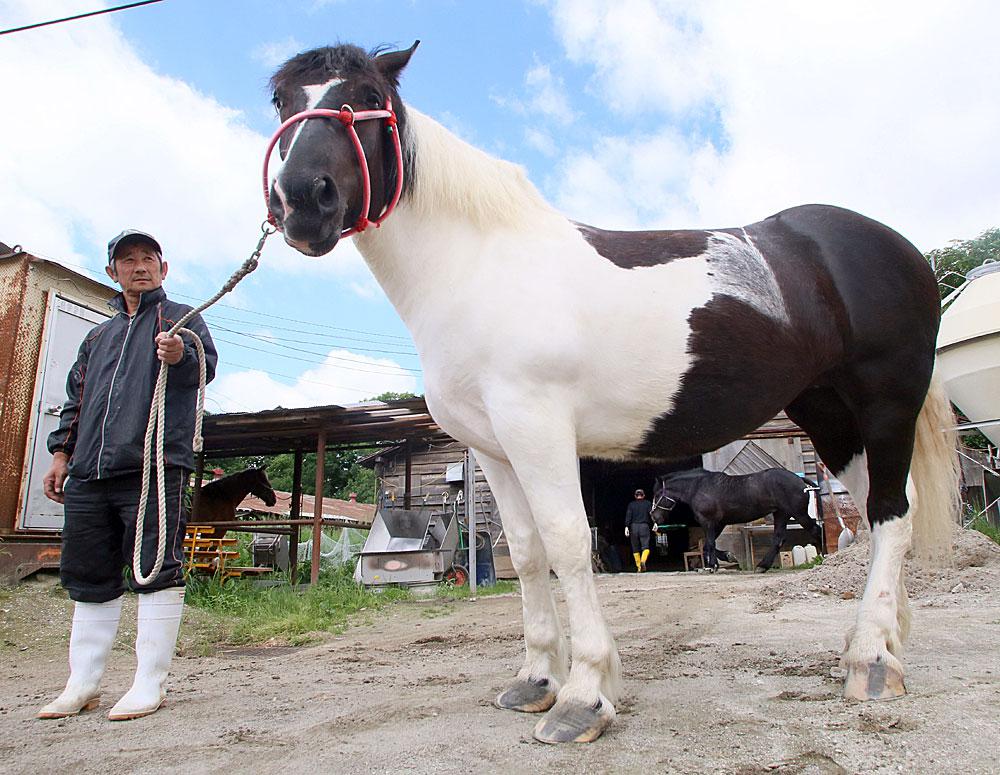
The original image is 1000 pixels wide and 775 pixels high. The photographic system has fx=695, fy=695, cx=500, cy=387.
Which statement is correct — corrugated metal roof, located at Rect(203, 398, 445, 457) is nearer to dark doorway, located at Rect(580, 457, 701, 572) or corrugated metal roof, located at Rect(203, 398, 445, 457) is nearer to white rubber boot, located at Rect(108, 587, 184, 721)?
white rubber boot, located at Rect(108, 587, 184, 721)

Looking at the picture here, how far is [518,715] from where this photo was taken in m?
2.23

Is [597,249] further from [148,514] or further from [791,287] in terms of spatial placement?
[148,514]

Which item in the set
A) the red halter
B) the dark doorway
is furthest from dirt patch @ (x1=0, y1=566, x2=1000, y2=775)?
the dark doorway

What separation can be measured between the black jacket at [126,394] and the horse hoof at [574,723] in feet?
5.61

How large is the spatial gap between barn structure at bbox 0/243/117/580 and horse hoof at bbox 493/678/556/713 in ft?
18.2

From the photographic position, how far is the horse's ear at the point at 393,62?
245cm

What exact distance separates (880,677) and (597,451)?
116cm

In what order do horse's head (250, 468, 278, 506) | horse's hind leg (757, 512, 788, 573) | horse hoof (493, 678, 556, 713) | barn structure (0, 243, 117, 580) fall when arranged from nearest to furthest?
horse hoof (493, 678, 556, 713)
barn structure (0, 243, 117, 580)
horse's hind leg (757, 512, 788, 573)
horse's head (250, 468, 278, 506)

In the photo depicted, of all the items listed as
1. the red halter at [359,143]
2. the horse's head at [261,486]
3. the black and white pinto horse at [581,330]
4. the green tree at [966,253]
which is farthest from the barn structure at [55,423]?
the green tree at [966,253]

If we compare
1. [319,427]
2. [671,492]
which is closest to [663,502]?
[671,492]

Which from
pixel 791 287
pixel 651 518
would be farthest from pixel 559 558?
pixel 651 518

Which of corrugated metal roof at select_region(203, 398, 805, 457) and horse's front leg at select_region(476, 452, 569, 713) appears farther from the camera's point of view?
corrugated metal roof at select_region(203, 398, 805, 457)

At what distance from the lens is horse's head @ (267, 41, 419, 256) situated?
2039 millimetres

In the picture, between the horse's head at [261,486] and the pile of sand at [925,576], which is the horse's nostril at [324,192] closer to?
the pile of sand at [925,576]
